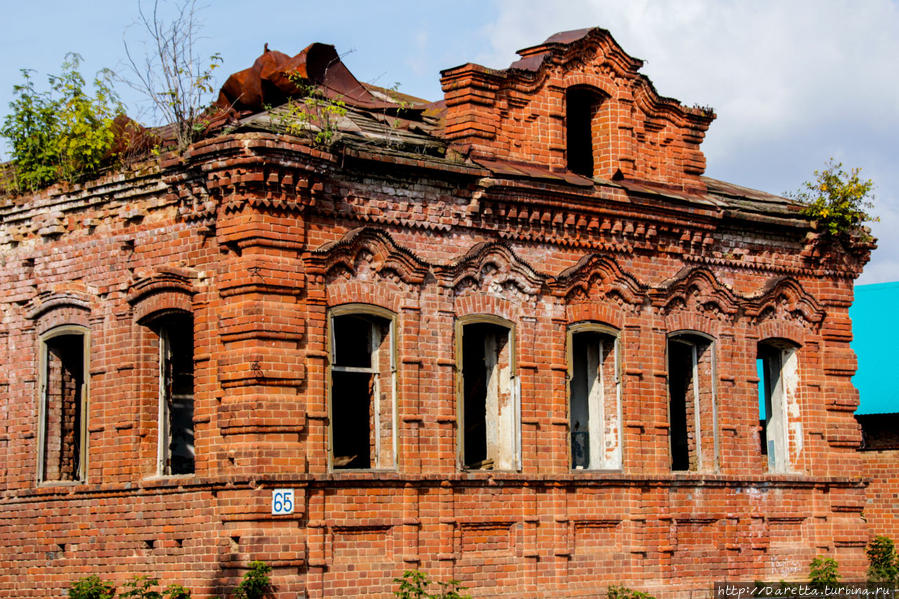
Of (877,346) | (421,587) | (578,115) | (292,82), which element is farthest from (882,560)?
(292,82)

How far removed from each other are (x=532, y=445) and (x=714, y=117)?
247 inches

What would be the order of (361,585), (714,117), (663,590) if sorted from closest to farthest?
(361,585)
(663,590)
(714,117)

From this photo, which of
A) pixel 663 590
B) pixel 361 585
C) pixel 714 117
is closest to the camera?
pixel 361 585

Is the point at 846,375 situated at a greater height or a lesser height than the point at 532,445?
greater

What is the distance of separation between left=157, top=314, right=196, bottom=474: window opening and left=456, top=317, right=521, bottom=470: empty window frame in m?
3.31

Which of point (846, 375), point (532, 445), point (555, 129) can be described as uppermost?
point (555, 129)

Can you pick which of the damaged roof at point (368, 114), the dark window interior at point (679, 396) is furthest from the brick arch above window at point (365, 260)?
the dark window interior at point (679, 396)

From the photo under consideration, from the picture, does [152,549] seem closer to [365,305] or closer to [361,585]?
[361,585]

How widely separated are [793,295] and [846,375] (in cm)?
157

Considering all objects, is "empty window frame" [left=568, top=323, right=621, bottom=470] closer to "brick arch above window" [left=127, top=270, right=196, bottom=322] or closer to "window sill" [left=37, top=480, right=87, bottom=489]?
"brick arch above window" [left=127, top=270, right=196, bottom=322]

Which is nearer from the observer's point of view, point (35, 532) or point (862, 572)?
point (35, 532)

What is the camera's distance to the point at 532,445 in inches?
676

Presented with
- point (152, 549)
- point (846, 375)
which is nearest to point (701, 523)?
point (846, 375)

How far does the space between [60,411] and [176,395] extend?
1.76 meters
